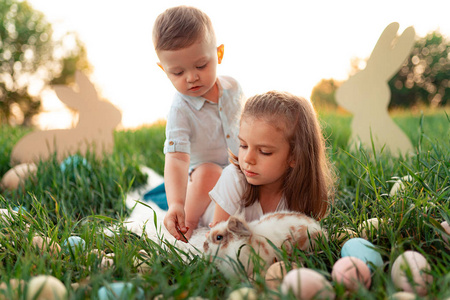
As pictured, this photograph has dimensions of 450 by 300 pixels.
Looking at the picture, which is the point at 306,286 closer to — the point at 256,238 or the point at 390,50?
the point at 256,238

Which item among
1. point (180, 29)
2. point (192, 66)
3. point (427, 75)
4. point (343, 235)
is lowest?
point (427, 75)

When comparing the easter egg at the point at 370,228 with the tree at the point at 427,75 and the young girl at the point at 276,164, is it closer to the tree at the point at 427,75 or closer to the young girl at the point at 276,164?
the young girl at the point at 276,164

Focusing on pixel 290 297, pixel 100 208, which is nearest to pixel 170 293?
pixel 290 297

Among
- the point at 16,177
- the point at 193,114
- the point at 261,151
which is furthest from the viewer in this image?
the point at 16,177

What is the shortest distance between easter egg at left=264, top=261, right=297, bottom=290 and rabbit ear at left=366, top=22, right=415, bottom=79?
2561mm

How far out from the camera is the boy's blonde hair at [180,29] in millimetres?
2006

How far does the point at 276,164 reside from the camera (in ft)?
5.97

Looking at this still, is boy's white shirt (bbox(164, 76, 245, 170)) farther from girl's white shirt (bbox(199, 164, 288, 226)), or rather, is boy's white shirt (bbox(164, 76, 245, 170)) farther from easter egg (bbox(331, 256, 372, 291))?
easter egg (bbox(331, 256, 372, 291))

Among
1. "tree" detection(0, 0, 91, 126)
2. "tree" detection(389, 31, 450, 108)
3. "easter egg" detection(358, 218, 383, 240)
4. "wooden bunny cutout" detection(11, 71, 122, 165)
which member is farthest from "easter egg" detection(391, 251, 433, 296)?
"tree" detection(389, 31, 450, 108)

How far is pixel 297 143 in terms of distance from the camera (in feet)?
6.01

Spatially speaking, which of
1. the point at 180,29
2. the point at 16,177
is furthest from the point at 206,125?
the point at 16,177

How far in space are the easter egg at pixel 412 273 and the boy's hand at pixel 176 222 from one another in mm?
983

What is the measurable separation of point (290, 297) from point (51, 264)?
0.88 meters

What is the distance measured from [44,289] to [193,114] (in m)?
1.38
